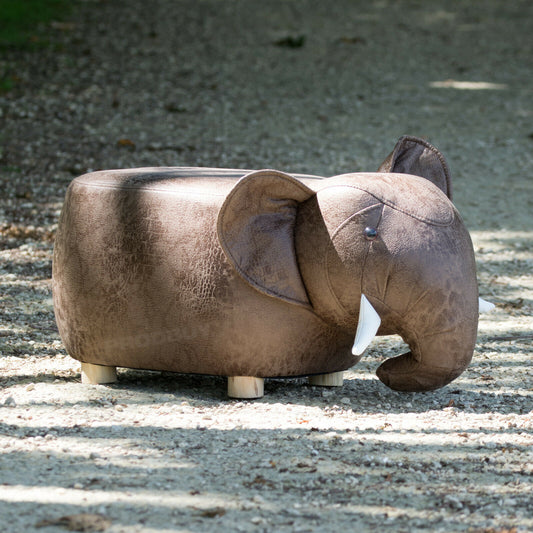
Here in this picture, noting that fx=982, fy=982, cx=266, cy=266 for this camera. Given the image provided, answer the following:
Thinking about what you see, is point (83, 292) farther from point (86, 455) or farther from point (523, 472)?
point (523, 472)

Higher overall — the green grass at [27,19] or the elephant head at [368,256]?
the green grass at [27,19]

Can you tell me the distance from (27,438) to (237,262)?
94 cm

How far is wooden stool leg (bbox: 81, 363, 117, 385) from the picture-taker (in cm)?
391

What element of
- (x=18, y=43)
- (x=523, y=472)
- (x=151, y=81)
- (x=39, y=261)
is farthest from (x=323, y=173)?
(x=18, y=43)

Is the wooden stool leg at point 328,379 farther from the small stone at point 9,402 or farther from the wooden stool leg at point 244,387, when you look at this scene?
the small stone at point 9,402

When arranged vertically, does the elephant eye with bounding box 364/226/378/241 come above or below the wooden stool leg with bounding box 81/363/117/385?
above

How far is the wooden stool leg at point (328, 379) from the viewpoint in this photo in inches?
156

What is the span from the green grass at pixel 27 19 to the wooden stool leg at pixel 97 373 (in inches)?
359

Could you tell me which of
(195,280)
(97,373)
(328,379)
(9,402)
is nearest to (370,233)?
(195,280)

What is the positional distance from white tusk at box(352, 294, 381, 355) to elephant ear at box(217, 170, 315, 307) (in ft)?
0.84

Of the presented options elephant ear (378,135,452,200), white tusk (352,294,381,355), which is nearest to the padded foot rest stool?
white tusk (352,294,381,355)

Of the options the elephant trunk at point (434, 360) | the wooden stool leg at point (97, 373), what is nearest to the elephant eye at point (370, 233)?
the elephant trunk at point (434, 360)

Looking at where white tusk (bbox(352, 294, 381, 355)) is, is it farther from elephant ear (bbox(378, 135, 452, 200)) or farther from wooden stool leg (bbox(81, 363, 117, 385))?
wooden stool leg (bbox(81, 363, 117, 385))

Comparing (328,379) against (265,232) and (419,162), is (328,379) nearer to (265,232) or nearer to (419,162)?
(265,232)
